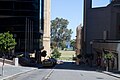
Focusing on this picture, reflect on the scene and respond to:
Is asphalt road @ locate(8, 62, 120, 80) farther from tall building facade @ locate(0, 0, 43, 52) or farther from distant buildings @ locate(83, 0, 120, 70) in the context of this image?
tall building facade @ locate(0, 0, 43, 52)

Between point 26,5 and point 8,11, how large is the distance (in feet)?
16.5

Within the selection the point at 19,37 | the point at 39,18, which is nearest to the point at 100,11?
the point at 39,18

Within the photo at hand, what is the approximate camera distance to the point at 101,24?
108375 millimetres

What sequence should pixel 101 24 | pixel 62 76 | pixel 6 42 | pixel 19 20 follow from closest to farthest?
1. pixel 6 42
2. pixel 62 76
3. pixel 19 20
4. pixel 101 24

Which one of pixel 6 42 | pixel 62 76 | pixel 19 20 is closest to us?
pixel 6 42

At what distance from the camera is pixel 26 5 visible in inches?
3959

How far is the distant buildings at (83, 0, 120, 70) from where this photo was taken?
93800mm

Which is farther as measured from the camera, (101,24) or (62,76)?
(101,24)

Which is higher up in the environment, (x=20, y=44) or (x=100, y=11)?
(x=100, y=11)

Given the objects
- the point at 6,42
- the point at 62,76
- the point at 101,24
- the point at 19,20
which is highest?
the point at 19,20

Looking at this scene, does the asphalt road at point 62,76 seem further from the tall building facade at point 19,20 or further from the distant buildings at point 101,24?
the tall building facade at point 19,20

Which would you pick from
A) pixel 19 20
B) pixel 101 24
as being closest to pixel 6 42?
pixel 19 20

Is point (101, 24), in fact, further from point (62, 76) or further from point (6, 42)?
point (6, 42)

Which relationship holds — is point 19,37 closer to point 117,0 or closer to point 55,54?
point 117,0
